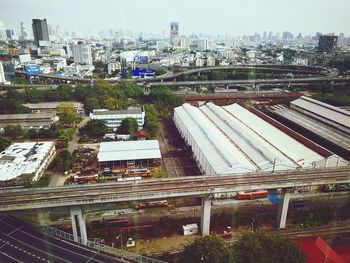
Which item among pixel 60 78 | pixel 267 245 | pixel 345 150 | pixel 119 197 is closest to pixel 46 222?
pixel 119 197

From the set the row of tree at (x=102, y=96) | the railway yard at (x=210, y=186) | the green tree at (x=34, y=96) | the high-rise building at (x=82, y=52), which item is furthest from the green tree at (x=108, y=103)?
the high-rise building at (x=82, y=52)

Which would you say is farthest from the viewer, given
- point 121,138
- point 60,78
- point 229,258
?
point 60,78

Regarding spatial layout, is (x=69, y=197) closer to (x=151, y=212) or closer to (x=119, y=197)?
(x=119, y=197)

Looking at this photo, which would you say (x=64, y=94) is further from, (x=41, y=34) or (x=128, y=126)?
(x=41, y=34)

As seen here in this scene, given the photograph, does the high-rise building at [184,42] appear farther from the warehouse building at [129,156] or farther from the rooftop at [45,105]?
the warehouse building at [129,156]

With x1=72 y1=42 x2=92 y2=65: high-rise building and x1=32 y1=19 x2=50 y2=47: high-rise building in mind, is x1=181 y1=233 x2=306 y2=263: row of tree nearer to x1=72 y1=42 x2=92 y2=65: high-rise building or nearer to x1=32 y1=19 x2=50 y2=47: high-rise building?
x1=72 y1=42 x2=92 y2=65: high-rise building

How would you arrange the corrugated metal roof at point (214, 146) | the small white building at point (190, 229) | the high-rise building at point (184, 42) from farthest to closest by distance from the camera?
the high-rise building at point (184, 42)
the corrugated metal roof at point (214, 146)
the small white building at point (190, 229)
